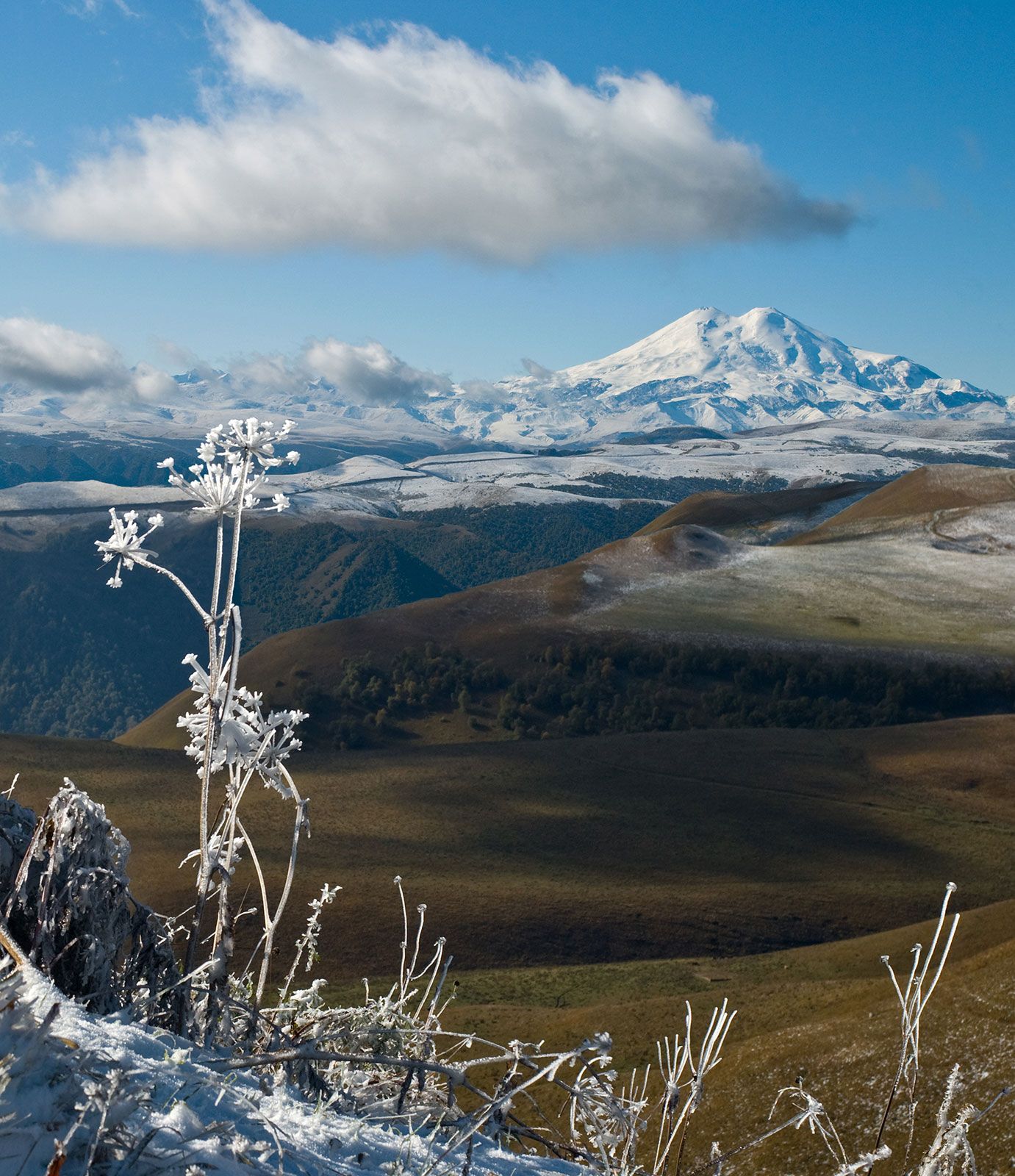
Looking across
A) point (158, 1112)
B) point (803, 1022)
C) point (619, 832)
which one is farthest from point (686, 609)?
point (158, 1112)

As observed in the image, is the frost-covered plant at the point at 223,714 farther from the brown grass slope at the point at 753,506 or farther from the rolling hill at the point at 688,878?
the brown grass slope at the point at 753,506

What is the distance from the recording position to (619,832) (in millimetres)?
42938

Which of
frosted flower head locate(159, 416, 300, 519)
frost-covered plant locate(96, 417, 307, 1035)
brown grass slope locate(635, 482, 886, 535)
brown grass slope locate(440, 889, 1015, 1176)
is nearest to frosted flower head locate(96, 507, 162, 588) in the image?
frost-covered plant locate(96, 417, 307, 1035)

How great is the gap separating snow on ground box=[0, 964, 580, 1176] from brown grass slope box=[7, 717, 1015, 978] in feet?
94.6

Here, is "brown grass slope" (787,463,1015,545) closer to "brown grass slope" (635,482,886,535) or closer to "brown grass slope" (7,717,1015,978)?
"brown grass slope" (635,482,886,535)

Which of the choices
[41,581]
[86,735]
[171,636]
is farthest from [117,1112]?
[41,581]

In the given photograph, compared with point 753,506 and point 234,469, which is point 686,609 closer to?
point 753,506

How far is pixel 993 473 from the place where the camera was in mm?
130250

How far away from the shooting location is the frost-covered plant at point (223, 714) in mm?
3105

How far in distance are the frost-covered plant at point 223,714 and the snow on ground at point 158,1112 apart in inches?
27.8

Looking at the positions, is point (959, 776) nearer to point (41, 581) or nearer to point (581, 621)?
point (581, 621)

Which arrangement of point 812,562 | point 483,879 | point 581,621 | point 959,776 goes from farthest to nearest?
point 812,562, point 581,621, point 959,776, point 483,879

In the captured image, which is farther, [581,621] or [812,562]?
[812,562]

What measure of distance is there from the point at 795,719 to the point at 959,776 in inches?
746
